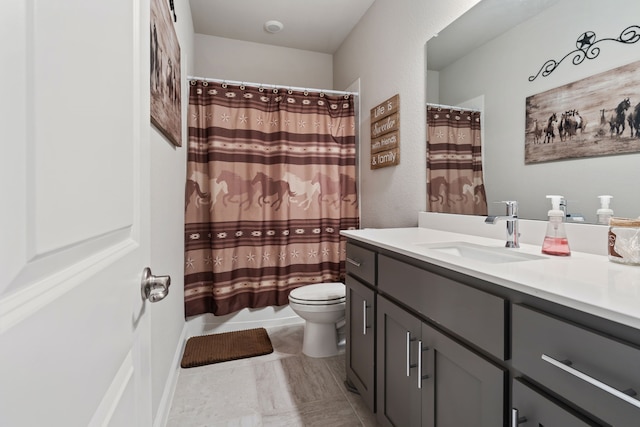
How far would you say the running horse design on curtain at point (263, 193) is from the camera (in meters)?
2.38

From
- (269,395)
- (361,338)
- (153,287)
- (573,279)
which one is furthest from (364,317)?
(153,287)

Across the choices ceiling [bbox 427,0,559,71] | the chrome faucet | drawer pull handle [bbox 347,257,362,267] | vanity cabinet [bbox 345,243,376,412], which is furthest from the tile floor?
ceiling [bbox 427,0,559,71]

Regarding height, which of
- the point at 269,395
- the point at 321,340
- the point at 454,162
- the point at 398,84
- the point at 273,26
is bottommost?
the point at 269,395

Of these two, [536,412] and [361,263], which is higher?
[361,263]

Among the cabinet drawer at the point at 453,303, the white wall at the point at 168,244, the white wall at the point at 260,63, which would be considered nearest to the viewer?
the cabinet drawer at the point at 453,303

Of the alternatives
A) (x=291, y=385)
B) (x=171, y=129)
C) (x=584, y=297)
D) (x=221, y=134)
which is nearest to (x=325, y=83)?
(x=221, y=134)

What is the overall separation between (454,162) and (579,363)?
4.17 ft

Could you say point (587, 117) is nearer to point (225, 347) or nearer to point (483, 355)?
point (483, 355)

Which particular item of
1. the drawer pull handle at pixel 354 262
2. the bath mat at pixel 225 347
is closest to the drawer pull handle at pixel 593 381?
the drawer pull handle at pixel 354 262

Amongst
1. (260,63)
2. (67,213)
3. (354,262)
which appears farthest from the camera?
(260,63)

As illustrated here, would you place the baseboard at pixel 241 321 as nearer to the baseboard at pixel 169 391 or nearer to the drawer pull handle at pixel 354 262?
the baseboard at pixel 169 391

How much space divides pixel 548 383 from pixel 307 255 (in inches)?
81.7

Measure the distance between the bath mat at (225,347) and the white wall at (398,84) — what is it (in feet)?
4.06

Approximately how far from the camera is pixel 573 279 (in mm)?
736
